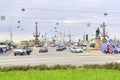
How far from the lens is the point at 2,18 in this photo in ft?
209

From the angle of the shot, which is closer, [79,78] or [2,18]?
[79,78]

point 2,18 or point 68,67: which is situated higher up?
point 2,18

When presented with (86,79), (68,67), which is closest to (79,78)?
(86,79)

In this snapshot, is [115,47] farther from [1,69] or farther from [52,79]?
[52,79]

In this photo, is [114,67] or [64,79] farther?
[114,67]

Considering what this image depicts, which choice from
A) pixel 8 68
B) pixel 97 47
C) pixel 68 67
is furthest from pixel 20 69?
pixel 97 47

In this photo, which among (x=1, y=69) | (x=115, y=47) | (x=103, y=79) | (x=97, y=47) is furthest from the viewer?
(x=97, y=47)

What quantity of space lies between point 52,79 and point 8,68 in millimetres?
7923

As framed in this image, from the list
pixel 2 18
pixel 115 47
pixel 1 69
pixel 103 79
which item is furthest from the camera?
pixel 115 47

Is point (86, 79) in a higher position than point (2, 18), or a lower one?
lower

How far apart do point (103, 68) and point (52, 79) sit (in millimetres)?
8677

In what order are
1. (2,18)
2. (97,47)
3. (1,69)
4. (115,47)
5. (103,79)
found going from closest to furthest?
(103,79) < (1,69) < (2,18) < (115,47) < (97,47)

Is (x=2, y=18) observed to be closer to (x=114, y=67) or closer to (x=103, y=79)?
(x=114, y=67)

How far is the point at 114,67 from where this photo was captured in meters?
27.9
